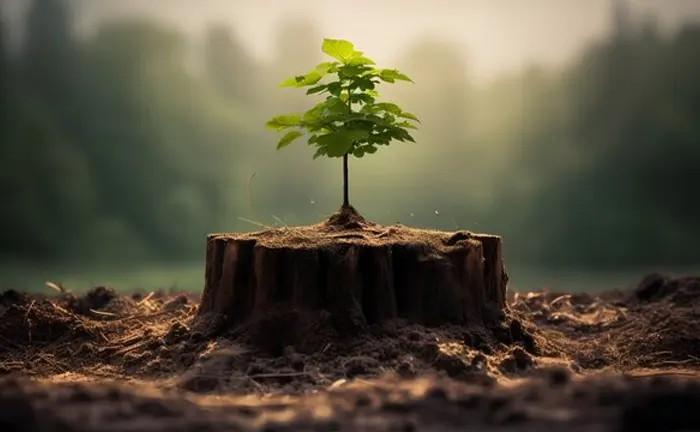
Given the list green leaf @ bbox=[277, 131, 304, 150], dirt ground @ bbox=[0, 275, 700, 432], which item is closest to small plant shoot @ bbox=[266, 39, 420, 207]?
green leaf @ bbox=[277, 131, 304, 150]

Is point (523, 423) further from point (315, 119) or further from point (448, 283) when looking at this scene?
point (315, 119)

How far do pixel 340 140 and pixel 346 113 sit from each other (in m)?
0.23

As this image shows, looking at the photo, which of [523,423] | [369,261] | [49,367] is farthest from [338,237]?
[523,423]

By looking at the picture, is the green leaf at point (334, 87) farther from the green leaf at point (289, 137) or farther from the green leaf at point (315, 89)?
the green leaf at point (289, 137)

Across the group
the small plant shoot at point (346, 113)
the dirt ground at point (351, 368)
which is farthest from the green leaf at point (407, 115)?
the dirt ground at point (351, 368)

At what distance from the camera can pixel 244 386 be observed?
14.6ft

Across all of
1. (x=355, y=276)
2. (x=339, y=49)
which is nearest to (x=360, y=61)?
(x=339, y=49)

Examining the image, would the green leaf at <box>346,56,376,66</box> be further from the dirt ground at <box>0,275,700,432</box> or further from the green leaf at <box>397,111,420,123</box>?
the dirt ground at <box>0,275,700,432</box>

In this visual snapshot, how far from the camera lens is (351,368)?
4500 millimetres

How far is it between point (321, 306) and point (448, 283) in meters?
0.76

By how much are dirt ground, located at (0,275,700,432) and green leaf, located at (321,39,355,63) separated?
1570 mm

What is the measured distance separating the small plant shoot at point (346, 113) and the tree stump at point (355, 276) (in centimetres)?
55

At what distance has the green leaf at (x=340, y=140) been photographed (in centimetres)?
500

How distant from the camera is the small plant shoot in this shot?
510 cm
